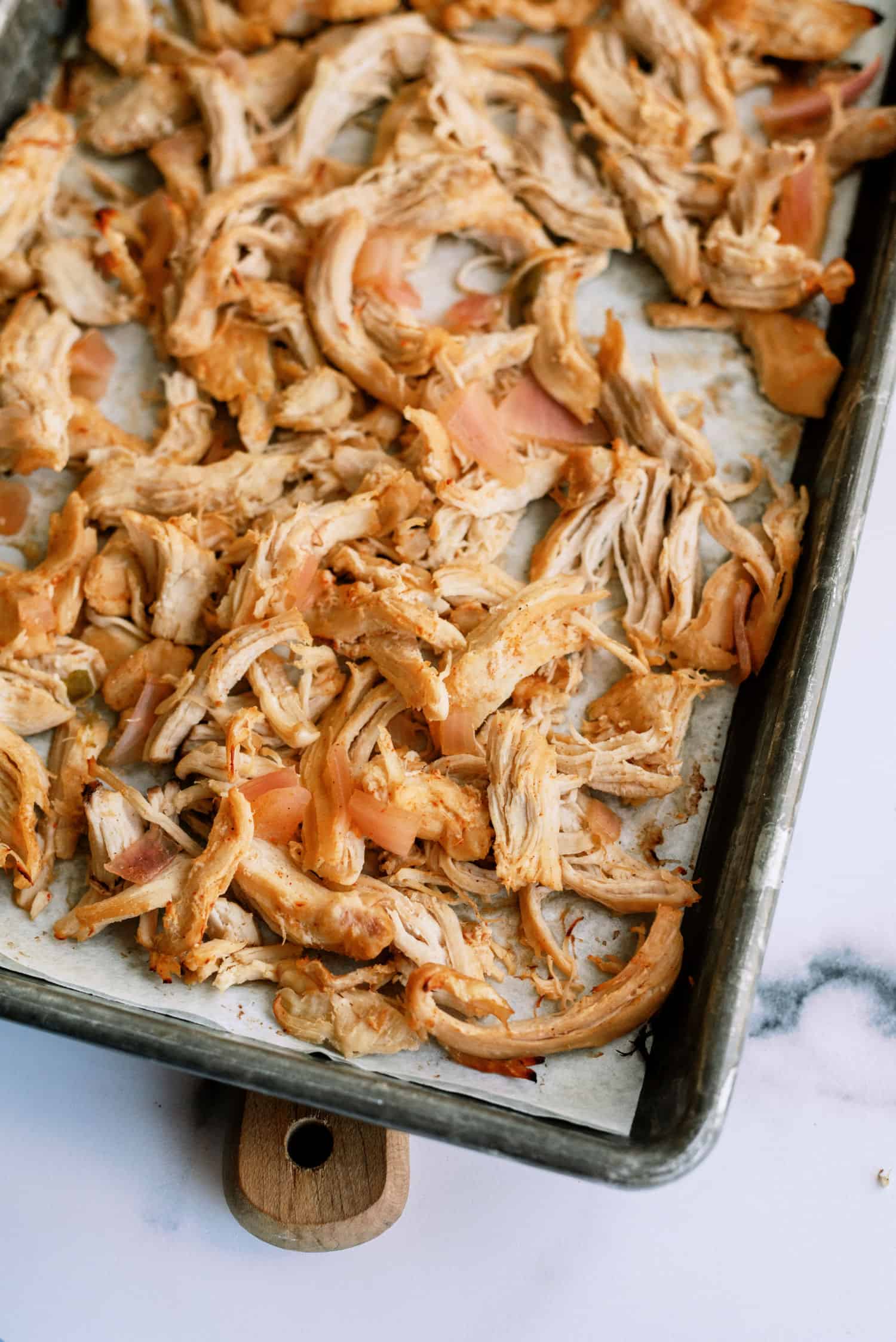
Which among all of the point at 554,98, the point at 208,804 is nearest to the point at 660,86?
the point at 554,98

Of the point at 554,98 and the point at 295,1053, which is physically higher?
the point at 554,98

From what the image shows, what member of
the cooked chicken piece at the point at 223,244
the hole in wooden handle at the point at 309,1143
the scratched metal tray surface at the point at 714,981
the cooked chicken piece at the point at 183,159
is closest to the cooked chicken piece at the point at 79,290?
the cooked chicken piece at the point at 223,244

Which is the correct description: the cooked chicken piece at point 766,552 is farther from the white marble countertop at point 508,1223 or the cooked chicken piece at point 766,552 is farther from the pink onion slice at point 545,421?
the white marble countertop at point 508,1223

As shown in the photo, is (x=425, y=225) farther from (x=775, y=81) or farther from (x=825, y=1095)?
(x=825, y=1095)

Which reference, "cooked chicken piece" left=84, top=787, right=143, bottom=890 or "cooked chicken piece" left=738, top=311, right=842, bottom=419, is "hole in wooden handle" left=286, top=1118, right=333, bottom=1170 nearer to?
"cooked chicken piece" left=84, top=787, right=143, bottom=890

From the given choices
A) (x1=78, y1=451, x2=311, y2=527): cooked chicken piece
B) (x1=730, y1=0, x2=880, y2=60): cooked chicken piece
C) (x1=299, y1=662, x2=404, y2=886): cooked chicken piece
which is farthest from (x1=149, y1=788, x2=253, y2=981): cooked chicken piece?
(x1=730, y1=0, x2=880, y2=60): cooked chicken piece
